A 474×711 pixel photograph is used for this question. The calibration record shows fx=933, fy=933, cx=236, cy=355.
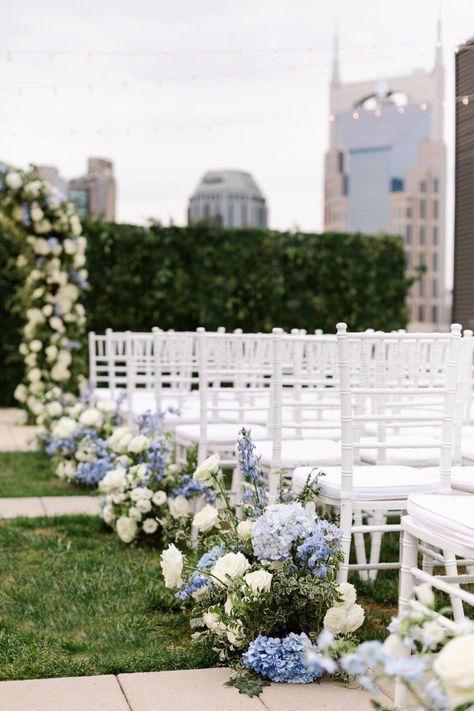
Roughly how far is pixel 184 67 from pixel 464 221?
2673 mm

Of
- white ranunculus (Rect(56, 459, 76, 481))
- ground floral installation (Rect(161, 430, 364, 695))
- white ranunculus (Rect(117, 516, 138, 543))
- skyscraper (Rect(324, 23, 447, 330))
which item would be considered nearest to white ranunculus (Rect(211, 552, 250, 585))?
ground floral installation (Rect(161, 430, 364, 695))

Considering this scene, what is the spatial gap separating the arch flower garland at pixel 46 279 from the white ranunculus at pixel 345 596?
20.1 ft

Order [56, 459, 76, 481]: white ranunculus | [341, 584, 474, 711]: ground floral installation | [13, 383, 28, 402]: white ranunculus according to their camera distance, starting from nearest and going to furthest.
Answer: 1. [341, 584, 474, 711]: ground floral installation
2. [56, 459, 76, 481]: white ranunculus
3. [13, 383, 28, 402]: white ranunculus

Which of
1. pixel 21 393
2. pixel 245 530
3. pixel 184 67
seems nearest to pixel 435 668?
pixel 245 530

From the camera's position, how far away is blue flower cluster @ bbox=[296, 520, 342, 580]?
2.46m

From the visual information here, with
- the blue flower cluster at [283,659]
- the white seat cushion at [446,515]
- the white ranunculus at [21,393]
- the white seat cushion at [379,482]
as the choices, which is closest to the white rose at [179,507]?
the white seat cushion at [379,482]

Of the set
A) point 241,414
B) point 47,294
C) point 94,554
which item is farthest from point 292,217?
point 94,554

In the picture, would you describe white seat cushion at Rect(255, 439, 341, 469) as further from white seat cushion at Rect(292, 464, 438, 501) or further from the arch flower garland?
the arch flower garland

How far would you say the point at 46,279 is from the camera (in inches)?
338

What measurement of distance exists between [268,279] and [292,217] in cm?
79

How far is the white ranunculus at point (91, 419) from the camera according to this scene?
5793 millimetres

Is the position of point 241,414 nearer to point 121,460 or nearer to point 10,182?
point 121,460

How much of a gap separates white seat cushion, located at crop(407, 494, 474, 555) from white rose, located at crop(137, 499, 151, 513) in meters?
1.76

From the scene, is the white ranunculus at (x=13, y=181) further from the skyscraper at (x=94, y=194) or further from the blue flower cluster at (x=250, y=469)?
the blue flower cluster at (x=250, y=469)
